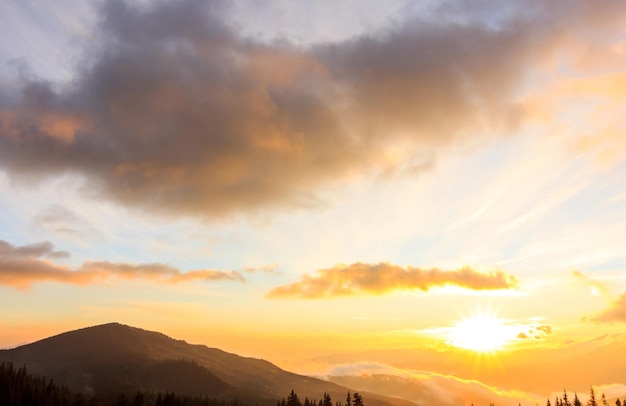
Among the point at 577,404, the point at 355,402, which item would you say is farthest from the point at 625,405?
the point at 355,402

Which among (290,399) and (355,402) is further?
(290,399)

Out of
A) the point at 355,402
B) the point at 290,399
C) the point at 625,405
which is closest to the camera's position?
the point at 355,402

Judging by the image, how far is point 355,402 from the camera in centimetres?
11638

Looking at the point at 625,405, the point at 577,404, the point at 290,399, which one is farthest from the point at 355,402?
the point at 625,405

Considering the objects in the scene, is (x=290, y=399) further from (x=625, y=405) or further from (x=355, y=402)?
(x=625, y=405)

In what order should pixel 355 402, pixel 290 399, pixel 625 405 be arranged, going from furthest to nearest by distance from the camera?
pixel 290 399 < pixel 625 405 < pixel 355 402

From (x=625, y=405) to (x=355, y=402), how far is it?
12177 centimetres

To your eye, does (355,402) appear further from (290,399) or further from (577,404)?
(577,404)

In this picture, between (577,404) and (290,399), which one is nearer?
(577,404)

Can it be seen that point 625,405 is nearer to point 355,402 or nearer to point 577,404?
point 577,404

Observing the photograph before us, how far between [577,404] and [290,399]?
114959 mm

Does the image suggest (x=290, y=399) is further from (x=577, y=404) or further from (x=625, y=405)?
(x=625, y=405)

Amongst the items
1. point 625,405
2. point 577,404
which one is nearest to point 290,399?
point 577,404

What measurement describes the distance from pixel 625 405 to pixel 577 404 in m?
17.6
